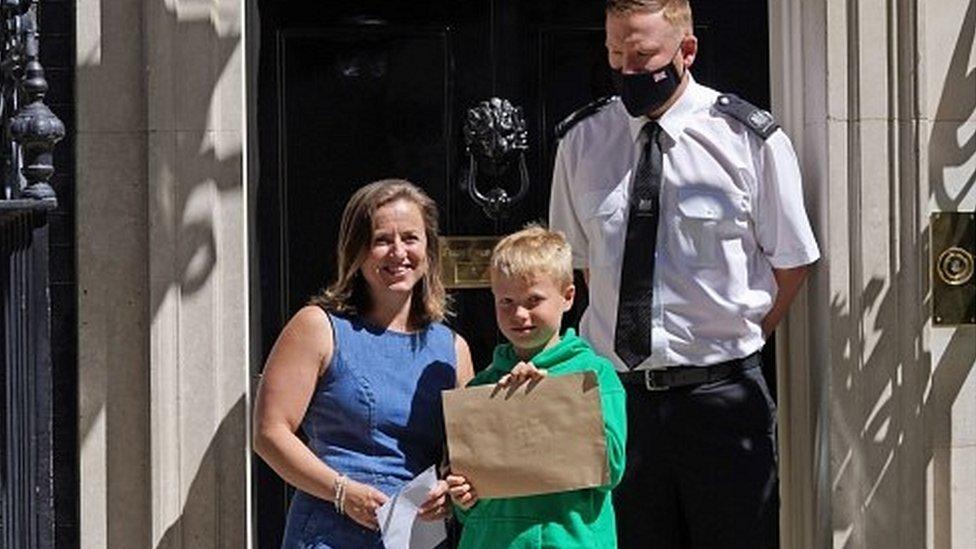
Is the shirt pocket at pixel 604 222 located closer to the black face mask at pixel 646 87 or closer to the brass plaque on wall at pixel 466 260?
the black face mask at pixel 646 87

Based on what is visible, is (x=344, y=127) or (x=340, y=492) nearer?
(x=340, y=492)

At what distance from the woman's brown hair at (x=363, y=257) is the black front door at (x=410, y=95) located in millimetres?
1316

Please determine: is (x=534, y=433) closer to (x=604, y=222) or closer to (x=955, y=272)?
(x=604, y=222)

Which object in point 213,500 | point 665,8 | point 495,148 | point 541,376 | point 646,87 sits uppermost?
point 665,8

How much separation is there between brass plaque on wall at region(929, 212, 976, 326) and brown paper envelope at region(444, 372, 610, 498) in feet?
5.56

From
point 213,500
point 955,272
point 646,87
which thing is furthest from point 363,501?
point 955,272

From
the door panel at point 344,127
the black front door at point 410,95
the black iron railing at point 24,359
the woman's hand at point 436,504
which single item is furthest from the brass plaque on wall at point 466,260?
the woman's hand at point 436,504

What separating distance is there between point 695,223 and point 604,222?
9.4 inches

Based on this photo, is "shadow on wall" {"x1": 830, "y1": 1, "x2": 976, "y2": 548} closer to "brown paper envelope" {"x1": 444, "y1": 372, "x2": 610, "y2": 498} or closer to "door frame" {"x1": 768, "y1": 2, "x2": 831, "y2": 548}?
"door frame" {"x1": 768, "y1": 2, "x2": 831, "y2": 548}

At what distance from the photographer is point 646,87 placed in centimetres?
564

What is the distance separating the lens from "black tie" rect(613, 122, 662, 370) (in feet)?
18.5

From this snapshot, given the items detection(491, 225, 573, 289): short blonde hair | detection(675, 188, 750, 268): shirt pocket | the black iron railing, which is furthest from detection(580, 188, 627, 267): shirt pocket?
the black iron railing

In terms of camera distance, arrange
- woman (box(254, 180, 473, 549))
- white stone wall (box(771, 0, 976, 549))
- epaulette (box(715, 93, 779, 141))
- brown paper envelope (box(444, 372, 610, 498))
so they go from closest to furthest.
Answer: brown paper envelope (box(444, 372, 610, 498))
woman (box(254, 180, 473, 549))
epaulette (box(715, 93, 779, 141))
white stone wall (box(771, 0, 976, 549))

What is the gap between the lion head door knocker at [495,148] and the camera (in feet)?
21.7
